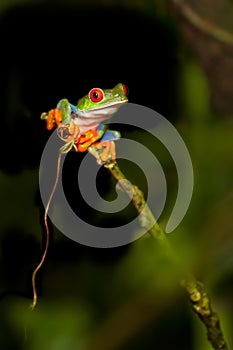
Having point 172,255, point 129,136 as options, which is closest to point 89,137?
point 172,255

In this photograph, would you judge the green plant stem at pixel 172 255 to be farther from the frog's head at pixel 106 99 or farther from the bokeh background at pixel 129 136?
the bokeh background at pixel 129 136

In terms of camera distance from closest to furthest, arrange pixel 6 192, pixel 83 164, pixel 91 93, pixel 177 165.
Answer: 1. pixel 91 93
2. pixel 83 164
3. pixel 6 192
4. pixel 177 165

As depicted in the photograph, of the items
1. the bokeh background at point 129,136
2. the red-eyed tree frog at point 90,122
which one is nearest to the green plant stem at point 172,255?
the red-eyed tree frog at point 90,122

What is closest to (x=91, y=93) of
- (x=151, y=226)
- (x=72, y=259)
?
(x=151, y=226)

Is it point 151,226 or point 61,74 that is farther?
point 61,74

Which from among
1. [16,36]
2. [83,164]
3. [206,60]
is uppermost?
[16,36]

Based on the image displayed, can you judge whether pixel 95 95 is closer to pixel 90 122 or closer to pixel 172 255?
pixel 90 122

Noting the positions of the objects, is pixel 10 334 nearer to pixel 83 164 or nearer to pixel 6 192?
pixel 6 192

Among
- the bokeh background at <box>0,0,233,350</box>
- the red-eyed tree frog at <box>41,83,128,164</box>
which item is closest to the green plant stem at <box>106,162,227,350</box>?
the red-eyed tree frog at <box>41,83,128,164</box>
